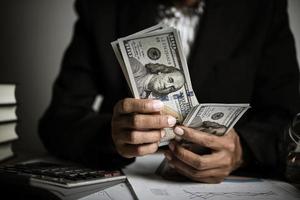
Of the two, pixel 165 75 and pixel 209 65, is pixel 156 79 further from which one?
pixel 209 65

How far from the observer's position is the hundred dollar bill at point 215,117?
2.35 ft

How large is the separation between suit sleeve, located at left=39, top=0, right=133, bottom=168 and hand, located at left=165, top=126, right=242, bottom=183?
0.20 m

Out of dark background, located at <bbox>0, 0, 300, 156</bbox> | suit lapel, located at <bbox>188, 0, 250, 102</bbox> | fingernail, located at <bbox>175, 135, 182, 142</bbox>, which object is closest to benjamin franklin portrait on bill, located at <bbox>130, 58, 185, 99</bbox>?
fingernail, located at <bbox>175, 135, 182, 142</bbox>

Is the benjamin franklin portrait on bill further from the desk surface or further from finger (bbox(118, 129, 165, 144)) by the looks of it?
the desk surface

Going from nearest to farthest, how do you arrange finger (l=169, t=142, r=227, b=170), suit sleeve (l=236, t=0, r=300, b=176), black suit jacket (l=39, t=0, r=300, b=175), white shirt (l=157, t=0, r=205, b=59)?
1. finger (l=169, t=142, r=227, b=170)
2. suit sleeve (l=236, t=0, r=300, b=176)
3. black suit jacket (l=39, t=0, r=300, b=175)
4. white shirt (l=157, t=0, r=205, b=59)

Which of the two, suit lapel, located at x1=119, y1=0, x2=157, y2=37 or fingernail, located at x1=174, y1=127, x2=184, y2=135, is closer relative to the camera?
fingernail, located at x1=174, y1=127, x2=184, y2=135

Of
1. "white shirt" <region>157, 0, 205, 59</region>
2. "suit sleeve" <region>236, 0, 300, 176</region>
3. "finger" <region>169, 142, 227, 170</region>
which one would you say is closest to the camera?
"finger" <region>169, 142, 227, 170</region>

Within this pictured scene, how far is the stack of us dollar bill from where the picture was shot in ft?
2.46

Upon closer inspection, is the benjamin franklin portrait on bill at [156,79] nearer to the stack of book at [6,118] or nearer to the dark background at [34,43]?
the stack of book at [6,118]

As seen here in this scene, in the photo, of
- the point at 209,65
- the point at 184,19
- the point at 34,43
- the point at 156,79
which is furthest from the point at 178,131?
the point at 34,43

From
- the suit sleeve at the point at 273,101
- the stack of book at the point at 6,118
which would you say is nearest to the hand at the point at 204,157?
the suit sleeve at the point at 273,101

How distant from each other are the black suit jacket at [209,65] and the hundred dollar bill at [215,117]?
27cm

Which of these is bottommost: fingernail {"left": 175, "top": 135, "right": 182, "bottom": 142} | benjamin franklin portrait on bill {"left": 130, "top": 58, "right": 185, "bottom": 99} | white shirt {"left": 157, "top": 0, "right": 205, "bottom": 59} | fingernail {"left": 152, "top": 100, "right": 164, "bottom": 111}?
fingernail {"left": 175, "top": 135, "right": 182, "bottom": 142}

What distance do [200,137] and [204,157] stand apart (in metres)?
0.06
